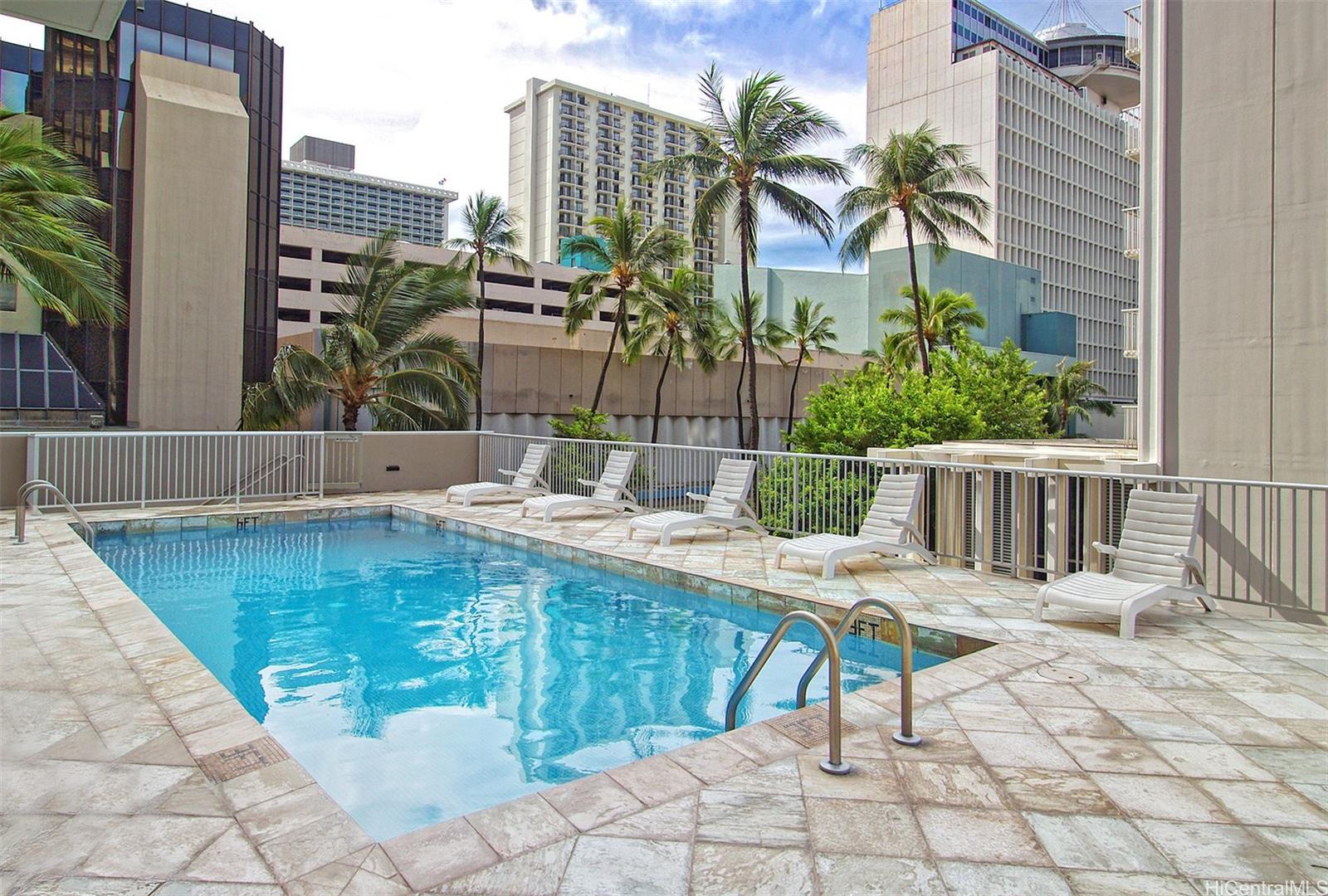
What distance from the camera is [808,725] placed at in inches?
164

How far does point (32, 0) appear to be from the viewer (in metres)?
2.38

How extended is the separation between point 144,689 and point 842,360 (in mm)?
37108

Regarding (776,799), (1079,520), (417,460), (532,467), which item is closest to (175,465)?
(417,460)

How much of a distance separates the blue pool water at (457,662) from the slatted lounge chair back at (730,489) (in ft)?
6.59

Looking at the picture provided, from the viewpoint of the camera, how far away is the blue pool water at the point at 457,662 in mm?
4590

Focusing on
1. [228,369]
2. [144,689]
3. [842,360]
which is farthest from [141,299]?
[842,360]

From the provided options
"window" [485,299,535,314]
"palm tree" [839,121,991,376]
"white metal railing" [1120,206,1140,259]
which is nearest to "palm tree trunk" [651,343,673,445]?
"palm tree" [839,121,991,376]

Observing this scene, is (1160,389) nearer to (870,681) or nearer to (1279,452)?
(1279,452)

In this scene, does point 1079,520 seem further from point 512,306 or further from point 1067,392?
point 512,306

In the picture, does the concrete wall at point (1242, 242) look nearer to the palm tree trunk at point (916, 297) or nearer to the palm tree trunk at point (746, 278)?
the palm tree trunk at point (746, 278)

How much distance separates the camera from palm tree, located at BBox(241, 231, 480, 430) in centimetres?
1717

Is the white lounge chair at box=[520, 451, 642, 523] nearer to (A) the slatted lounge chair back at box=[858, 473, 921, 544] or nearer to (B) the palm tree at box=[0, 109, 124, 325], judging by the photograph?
(A) the slatted lounge chair back at box=[858, 473, 921, 544]

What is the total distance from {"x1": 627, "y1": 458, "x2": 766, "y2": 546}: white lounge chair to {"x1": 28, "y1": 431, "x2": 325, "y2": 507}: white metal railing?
21.5ft

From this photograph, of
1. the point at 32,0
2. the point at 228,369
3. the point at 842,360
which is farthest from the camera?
the point at 842,360
